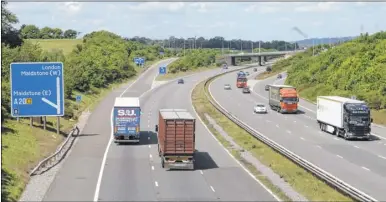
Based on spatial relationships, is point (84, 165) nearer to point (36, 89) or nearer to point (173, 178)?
point (173, 178)

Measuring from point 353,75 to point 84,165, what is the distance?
6689 centimetres

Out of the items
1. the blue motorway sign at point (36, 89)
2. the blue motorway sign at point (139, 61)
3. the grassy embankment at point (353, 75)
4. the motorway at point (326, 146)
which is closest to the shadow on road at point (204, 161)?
the motorway at point (326, 146)

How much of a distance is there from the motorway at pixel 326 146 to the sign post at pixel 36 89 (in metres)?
18.3

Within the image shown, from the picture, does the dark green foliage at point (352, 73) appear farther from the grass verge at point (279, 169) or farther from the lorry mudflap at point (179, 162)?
the lorry mudflap at point (179, 162)

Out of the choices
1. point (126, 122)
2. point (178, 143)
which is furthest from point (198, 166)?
point (126, 122)

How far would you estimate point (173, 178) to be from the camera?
37312 mm

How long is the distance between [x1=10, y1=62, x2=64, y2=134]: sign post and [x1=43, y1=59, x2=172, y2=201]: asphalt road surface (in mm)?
3845

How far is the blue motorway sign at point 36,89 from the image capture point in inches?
1833

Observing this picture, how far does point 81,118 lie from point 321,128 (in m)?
26.9

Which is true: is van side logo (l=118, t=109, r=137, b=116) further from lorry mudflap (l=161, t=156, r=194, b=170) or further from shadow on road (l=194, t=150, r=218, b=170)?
lorry mudflap (l=161, t=156, r=194, b=170)

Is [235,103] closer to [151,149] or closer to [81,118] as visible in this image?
[81,118]

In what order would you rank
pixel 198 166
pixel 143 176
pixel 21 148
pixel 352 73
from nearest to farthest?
pixel 143 176 < pixel 198 166 < pixel 21 148 < pixel 352 73

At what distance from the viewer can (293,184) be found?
34875 mm

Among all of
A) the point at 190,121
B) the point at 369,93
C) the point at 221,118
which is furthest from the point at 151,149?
the point at 369,93
